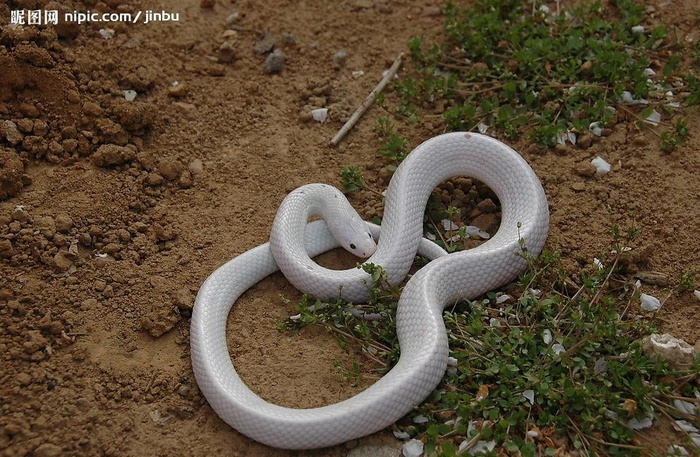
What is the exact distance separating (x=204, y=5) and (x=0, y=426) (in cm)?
502

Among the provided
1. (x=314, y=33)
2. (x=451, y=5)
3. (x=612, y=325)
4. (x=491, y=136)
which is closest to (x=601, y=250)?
(x=612, y=325)

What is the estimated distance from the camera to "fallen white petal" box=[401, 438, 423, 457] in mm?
4777

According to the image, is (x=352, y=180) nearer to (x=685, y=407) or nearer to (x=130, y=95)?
(x=130, y=95)

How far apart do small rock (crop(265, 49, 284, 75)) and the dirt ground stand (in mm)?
34

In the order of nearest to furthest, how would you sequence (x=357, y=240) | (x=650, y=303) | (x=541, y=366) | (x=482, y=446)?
(x=482, y=446) < (x=541, y=366) < (x=650, y=303) < (x=357, y=240)

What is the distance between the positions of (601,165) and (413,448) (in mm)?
3229

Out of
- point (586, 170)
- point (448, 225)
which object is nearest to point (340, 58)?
point (448, 225)

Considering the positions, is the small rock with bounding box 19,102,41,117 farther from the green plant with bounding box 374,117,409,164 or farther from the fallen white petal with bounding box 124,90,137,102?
the green plant with bounding box 374,117,409,164

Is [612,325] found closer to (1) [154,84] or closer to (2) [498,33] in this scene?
(2) [498,33]

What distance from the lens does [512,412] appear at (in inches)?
190

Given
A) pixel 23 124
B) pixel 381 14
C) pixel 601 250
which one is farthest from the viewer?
pixel 381 14

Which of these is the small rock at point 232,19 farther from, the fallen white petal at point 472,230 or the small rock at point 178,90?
the fallen white petal at point 472,230

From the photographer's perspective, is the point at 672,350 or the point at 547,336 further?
the point at 547,336

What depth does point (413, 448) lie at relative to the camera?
479 centimetres
